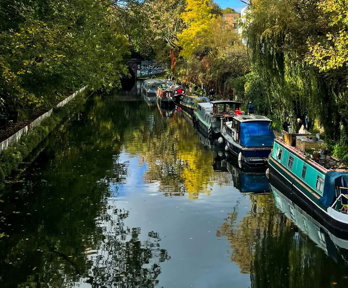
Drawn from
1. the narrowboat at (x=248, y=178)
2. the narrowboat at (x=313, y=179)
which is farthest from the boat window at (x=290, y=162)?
the narrowboat at (x=248, y=178)

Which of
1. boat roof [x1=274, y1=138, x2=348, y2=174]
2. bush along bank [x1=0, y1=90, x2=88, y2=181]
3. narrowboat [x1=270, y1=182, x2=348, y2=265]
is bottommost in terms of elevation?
narrowboat [x1=270, y1=182, x2=348, y2=265]

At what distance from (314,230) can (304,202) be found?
2631 millimetres

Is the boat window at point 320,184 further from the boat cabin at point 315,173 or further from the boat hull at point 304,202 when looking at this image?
the boat hull at point 304,202

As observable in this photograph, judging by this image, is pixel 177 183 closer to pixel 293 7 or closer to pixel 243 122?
pixel 243 122

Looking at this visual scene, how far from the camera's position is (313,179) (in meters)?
21.5

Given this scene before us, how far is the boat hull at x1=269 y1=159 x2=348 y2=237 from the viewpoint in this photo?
18.7m

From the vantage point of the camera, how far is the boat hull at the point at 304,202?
1872 centimetres

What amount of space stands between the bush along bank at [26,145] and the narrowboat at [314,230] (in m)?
13.7

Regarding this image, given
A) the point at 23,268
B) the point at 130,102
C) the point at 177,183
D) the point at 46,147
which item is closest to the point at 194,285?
the point at 23,268

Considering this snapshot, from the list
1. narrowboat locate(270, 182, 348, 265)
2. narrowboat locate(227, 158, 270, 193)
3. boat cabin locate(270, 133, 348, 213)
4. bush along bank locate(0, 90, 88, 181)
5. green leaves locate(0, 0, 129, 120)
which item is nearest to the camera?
narrowboat locate(270, 182, 348, 265)

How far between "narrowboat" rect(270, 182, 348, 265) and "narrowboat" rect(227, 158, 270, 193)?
1563 mm

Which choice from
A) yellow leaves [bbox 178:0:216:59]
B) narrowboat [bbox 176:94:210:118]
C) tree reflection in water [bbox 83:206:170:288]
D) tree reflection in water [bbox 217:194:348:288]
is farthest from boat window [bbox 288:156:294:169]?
yellow leaves [bbox 178:0:216:59]

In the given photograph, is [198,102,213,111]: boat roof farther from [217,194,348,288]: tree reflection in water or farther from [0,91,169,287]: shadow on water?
Result: [217,194,348,288]: tree reflection in water

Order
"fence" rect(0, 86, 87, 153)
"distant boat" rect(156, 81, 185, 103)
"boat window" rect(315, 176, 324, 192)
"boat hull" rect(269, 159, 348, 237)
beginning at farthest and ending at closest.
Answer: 1. "distant boat" rect(156, 81, 185, 103)
2. "fence" rect(0, 86, 87, 153)
3. "boat window" rect(315, 176, 324, 192)
4. "boat hull" rect(269, 159, 348, 237)
